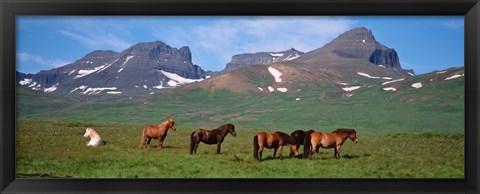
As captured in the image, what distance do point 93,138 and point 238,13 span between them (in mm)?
2592

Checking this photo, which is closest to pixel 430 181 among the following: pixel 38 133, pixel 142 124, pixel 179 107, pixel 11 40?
pixel 179 107

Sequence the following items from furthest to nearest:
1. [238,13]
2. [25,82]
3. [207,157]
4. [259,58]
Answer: [259,58] < [207,157] < [25,82] < [238,13]

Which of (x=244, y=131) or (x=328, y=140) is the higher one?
(x=244, y=131)

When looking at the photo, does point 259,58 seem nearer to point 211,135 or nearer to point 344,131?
point 211,135

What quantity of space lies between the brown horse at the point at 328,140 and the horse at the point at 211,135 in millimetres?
1026

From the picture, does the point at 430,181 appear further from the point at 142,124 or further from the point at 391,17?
the point at 142,124

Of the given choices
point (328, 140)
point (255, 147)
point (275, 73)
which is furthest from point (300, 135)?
point (275, 73)

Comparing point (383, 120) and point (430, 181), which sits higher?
point (383, 120)

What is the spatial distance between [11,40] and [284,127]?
12.2ft

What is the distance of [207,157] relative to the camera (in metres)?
7.24

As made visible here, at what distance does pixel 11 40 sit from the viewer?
6695 millimetres

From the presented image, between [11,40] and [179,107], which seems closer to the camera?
[11,40]

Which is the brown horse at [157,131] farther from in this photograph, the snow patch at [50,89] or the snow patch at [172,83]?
the snow patch at [50,89]

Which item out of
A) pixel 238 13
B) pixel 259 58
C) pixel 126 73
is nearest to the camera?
pixel 238 13
